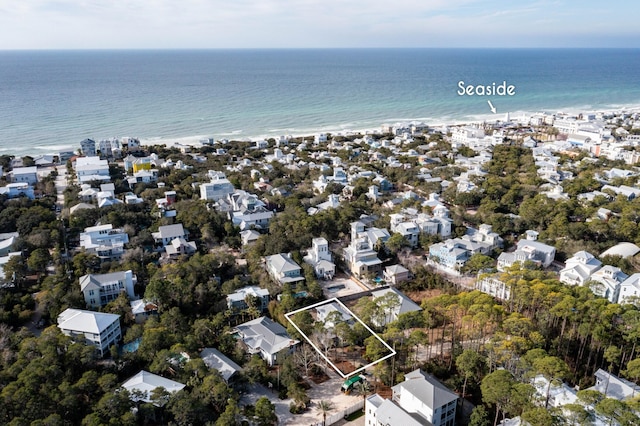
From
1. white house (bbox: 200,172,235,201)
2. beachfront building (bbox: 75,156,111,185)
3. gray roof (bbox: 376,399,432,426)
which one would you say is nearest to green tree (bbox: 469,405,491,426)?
gray roof (bbox: 376,399,432,426)

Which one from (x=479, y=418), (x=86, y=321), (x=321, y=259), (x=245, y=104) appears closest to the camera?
(x=479, y=418)

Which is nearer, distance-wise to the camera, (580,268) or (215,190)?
(580,268)

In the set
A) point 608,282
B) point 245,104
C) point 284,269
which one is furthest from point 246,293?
point 245,104

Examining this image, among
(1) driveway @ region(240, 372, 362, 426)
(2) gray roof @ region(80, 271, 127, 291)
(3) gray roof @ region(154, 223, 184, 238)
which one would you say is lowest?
(1) driveway @ region(240, 372, 362, 426)

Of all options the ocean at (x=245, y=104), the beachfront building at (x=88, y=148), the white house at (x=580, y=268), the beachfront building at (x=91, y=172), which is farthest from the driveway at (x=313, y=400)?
the ocean at (x=245, y=104)

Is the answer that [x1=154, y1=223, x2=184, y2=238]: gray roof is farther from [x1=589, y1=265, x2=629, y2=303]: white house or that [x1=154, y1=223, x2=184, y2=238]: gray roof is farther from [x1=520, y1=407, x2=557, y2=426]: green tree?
[x1=589, y1=265, x2=629, y2=303]: white house

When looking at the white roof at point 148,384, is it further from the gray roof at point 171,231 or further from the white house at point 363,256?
the gray roof at point 171,231

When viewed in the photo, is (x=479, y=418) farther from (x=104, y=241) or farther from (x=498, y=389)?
(x=104, y=241)

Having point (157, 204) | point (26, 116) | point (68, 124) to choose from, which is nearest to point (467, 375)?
point (157, 204)
